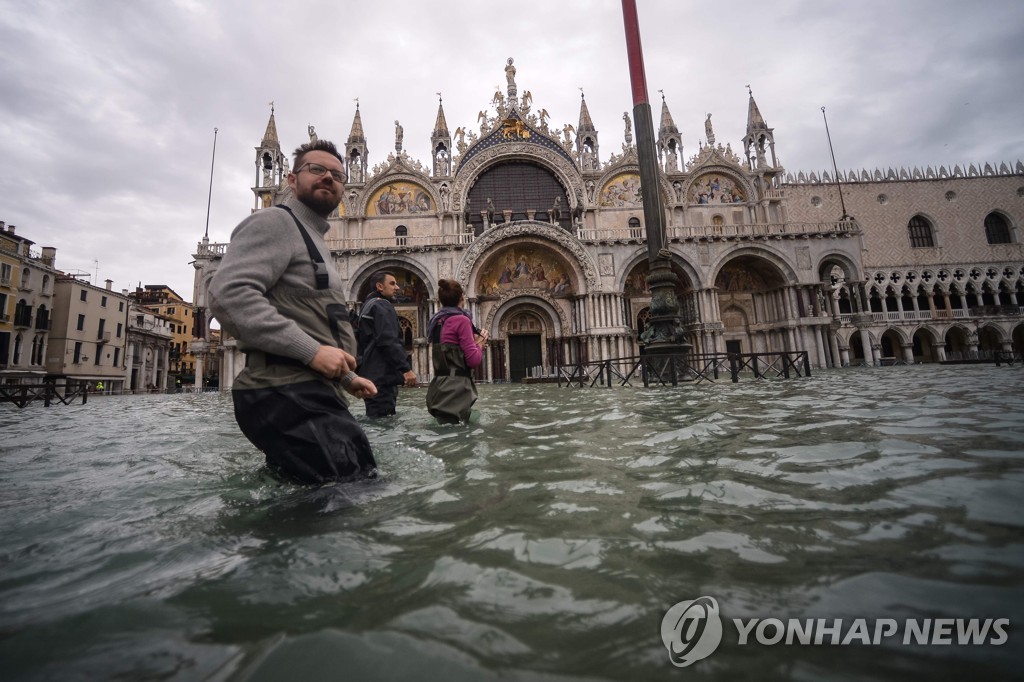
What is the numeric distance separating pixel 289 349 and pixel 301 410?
0.97 feet

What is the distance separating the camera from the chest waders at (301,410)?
2.05 metres

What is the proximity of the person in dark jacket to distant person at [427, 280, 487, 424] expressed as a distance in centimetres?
39

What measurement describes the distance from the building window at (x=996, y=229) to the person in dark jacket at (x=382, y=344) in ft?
151

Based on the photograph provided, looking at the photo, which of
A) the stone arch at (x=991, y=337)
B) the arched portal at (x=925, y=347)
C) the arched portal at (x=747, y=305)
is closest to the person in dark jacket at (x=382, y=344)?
the arched portal at (x=747, y=305)

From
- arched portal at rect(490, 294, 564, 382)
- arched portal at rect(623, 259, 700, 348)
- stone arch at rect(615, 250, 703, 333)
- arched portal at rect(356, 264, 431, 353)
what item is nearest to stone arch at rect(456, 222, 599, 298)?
stone arch at rect(615, 250, 703, 333)

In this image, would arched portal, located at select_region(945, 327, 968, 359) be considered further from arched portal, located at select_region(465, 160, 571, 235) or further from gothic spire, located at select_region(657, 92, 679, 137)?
arched portal, located at select_region(465, 160, 571, 235)

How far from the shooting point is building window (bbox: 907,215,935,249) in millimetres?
32500

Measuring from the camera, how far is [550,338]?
73.4ft

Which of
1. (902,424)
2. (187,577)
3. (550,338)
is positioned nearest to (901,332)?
(550,338)

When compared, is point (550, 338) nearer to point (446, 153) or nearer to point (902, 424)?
point (446, 153)

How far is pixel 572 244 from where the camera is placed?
2086 centimetres

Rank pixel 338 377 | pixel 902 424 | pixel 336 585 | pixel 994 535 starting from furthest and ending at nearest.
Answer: pixel 902 424
pixel 338 377
pixel 994 535
pixel 336 585

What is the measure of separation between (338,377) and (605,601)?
1.59 meters

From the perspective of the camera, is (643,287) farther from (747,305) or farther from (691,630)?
(691,630)
